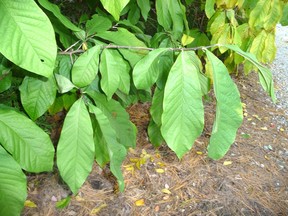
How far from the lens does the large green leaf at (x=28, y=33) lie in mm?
619

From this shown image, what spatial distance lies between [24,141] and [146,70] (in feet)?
1.22

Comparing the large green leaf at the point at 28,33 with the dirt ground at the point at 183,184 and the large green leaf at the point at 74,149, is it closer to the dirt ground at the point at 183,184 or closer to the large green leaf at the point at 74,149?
the large green leaf at the point at 74,149

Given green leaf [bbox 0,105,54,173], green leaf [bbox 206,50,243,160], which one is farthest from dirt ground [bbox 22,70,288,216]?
green leaf [bbox 206,50,243,160]

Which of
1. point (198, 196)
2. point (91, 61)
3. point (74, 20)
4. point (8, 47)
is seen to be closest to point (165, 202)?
point (198, 196)

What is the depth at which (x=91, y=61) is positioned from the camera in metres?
0.97

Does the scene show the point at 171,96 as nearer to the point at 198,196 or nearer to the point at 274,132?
the point at 198,196

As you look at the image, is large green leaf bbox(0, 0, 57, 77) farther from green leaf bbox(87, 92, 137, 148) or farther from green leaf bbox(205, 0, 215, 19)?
green leaf bbox(205, 0, 215, 19)

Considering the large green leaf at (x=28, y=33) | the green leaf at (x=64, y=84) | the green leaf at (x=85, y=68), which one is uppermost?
the large green leaf at (x=28, y=33)

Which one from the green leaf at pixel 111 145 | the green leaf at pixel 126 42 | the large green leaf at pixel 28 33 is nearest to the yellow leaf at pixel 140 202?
the green leaf at pixel 111 145

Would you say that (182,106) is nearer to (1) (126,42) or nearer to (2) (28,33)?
(2) (28,33)

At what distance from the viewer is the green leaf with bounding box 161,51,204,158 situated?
737 millimetres

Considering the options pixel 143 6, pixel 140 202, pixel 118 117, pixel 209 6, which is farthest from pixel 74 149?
pixel 140 202

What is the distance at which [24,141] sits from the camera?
82cm

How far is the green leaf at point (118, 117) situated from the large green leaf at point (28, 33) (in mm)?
438
